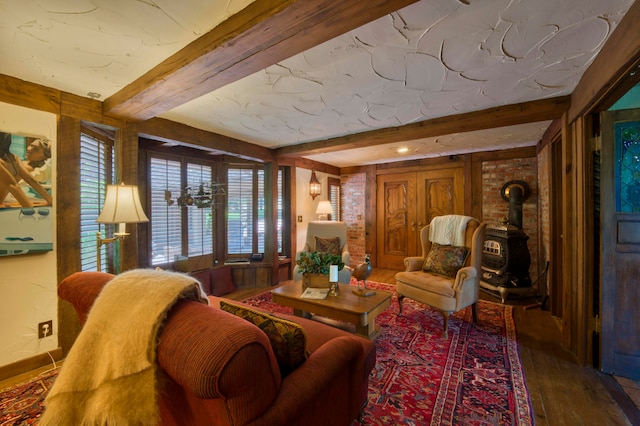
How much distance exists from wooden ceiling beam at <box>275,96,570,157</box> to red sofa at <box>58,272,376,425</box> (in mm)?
2647

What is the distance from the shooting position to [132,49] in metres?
1.61

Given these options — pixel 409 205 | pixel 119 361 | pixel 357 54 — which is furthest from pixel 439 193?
pixel 119 361

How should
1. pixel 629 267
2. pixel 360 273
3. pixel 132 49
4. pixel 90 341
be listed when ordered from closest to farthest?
pixel 90 341 < pixel 132 49 < pixel 629 267 < pixel 360 273

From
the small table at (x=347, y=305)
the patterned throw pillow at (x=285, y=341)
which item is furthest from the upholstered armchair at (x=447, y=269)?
the patterned throw pillow at (x=285, y=341)

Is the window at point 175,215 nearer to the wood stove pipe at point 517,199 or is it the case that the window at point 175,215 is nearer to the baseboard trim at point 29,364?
the baseboard trim at point 29,364

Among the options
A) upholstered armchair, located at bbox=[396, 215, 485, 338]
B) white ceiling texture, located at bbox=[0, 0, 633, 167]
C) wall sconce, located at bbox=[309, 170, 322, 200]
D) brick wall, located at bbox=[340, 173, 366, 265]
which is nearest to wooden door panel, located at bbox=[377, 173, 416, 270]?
brick wall, located at bbox=[340, 173, 366, 265]

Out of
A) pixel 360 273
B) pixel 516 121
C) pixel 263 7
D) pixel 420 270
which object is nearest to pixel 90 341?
pixel 263 7

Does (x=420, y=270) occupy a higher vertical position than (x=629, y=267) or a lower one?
lower

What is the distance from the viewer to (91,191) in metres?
2.43

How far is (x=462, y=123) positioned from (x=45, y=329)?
166 inches

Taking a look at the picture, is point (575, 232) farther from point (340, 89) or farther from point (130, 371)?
point (130, 371)

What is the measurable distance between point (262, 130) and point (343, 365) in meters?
2.80

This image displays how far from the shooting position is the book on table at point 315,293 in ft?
8.08

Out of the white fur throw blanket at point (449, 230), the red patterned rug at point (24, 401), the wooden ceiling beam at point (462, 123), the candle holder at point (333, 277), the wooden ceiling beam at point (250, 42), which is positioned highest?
the wooden ceiling beam at point (462, 123)
